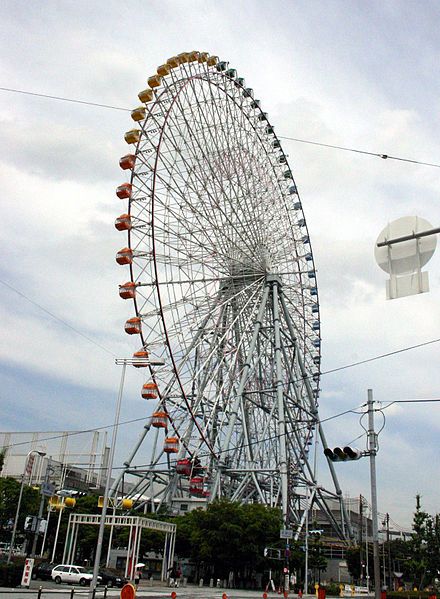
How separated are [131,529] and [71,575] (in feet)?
14.9

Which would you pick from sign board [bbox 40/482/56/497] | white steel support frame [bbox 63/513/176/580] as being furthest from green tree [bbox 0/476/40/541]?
sign board [bbox 40/482/56/497]

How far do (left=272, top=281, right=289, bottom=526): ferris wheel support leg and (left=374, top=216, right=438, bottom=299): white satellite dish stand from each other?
36880 millimetres

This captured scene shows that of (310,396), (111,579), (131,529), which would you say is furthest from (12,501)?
(310,396)

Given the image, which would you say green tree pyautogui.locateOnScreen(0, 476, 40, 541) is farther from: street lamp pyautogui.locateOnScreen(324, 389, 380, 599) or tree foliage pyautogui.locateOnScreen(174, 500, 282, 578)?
street lamp pyautogui.locateOnScreen(324, 389, 380, 599)

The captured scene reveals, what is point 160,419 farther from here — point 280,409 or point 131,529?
point 280,409

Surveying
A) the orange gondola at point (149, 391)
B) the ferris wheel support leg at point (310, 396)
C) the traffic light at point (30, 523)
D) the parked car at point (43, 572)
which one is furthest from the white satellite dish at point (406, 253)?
the ferris wheel support leg at point (310, 396)

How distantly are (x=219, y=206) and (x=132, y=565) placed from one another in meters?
23.7

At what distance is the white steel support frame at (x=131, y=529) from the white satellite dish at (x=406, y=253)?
91.3 feet

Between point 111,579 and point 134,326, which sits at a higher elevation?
point 134,326

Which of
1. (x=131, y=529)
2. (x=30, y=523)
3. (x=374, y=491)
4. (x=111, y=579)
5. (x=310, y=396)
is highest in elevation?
(x=310, y=396)

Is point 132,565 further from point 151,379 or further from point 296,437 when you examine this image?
point 296,437

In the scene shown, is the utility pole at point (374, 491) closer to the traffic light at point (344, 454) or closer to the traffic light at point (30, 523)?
the traffic light at point (344, 454)

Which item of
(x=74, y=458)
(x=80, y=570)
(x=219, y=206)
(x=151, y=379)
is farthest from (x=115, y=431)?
(x=74, y=458)

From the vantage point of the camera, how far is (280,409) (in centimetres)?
4722
